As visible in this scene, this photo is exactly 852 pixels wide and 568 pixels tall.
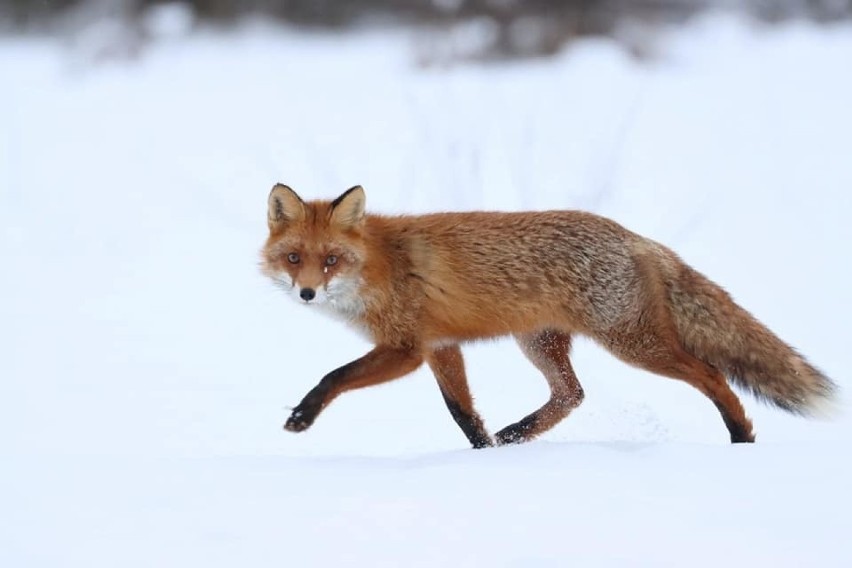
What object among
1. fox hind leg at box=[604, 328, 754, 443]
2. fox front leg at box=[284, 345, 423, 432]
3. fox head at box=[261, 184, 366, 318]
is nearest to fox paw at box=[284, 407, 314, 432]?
fox front leg at box=[284, 345, 423, 432]

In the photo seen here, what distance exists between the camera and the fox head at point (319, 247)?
4277mm

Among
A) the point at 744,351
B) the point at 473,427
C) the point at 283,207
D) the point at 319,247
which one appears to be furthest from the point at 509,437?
the point at 283,207

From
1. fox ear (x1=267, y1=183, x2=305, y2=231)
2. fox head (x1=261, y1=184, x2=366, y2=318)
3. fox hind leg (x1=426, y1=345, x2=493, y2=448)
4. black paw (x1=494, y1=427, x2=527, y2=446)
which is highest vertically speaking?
fox ear (x1=267, y1=183, x2=305, y2=231)

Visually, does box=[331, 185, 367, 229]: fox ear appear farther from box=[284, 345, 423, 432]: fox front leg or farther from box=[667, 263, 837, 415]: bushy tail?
box=[667, 263, 837, 415]: bushy tail

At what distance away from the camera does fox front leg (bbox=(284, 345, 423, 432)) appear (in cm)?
411

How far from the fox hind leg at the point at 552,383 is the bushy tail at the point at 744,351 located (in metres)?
0.55

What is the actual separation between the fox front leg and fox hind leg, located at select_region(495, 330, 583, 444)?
2.30 feet

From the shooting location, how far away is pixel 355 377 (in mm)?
4180

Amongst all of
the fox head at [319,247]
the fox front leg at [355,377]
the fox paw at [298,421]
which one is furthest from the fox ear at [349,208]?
the fox paw at [298,421]

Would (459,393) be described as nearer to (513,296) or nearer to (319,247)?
(513,296)

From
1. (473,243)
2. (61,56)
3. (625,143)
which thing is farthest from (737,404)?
(61,56)

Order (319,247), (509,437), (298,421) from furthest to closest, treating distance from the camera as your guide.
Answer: (509,437), (319,247), (298,421)

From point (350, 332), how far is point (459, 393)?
1490 mm

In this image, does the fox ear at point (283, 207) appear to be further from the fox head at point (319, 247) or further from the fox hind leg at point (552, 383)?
the fox hind leg at point (552, 383)
